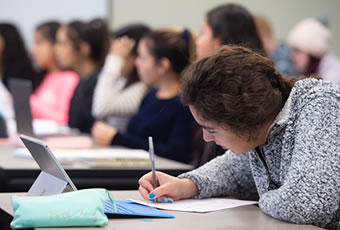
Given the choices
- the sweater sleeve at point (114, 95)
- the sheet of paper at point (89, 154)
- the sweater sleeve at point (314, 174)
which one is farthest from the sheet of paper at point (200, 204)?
the sweater sleeve at point (114, 95)

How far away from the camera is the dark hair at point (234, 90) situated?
1.28 m

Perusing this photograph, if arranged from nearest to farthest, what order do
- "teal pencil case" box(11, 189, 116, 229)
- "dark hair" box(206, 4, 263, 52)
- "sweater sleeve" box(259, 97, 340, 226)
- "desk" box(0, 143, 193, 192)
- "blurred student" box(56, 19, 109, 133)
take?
"teal pencil case" box(11, 189, 116, 229) → "sweater sleeve" box(259, 97, 340, 226) → "desk" box(0, 143, 193, 192) → "dark hair" box(206, 4, 263, 52) → "blurred student" box(56, 19, 109, 133)

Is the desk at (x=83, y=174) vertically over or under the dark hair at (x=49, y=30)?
under

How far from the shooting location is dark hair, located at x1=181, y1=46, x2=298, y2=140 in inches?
50.4

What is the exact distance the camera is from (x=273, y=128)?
134 centimetres

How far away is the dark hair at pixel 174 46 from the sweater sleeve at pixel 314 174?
1.48m

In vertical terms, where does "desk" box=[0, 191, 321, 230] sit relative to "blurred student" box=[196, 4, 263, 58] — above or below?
below

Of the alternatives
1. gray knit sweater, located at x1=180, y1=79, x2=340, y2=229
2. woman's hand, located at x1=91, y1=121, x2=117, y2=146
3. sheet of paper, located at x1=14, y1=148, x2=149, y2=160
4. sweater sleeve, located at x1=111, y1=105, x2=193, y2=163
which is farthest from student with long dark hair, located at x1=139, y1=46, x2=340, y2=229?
woman's hand, located at x1=91, y1=121, x2=117, y2=146

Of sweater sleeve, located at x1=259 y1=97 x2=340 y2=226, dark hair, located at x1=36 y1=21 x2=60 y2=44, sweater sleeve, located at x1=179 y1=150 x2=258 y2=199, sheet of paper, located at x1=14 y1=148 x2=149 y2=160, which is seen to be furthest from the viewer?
dark hair, located at x1=36 y1=21 x2=60 y2=44

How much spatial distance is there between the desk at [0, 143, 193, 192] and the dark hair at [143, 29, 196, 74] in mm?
684

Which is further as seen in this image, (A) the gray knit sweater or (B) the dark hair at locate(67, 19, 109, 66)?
(B) the dark hair at locate(67, 19, 109, 66)

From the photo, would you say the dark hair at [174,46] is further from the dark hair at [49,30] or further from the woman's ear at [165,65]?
the dark hair at [49,30]

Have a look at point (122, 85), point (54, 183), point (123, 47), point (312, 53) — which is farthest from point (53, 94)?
point (54, 183)

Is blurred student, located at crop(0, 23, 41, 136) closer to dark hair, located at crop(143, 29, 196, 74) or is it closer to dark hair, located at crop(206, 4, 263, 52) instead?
dark hair, located at crop(143, 29, 196, 74)
